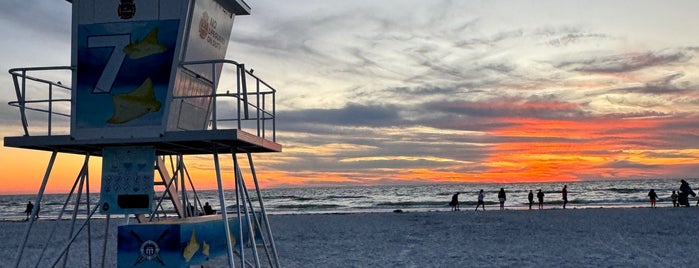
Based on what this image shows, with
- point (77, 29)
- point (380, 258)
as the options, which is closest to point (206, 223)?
point (77, 29)

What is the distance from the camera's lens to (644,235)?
2548 centimetres

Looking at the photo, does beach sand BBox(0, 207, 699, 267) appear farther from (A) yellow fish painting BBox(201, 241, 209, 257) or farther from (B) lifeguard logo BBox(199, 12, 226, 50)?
(B) lifeguard logo BBox(199, 12, 226, 50)

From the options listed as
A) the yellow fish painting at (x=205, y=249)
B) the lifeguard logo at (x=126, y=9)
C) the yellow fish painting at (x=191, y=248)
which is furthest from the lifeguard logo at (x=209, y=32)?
the yellow fish painting at (x=205, y=249)

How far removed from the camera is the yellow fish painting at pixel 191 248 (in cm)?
941

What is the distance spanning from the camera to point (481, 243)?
24047 mm

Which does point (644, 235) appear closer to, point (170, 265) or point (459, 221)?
point (459, 221)

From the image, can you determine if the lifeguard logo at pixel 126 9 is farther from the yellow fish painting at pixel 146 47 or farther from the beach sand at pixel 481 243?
the beach sand at pixel 481 243

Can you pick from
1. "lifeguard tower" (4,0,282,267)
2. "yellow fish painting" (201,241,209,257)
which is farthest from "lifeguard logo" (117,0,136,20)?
"yellow fish painting" (201,241,209,257)

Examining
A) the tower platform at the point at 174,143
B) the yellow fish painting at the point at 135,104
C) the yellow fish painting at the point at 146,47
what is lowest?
the tower platform at the point at 174,143

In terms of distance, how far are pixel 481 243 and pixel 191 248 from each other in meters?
16.3

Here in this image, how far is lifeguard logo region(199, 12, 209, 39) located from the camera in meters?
10.0

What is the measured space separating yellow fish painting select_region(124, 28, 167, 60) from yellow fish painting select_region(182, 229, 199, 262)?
2665 millimetres

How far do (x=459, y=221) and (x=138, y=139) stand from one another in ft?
94.9

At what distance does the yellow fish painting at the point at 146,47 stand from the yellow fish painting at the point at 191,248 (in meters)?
2.66
